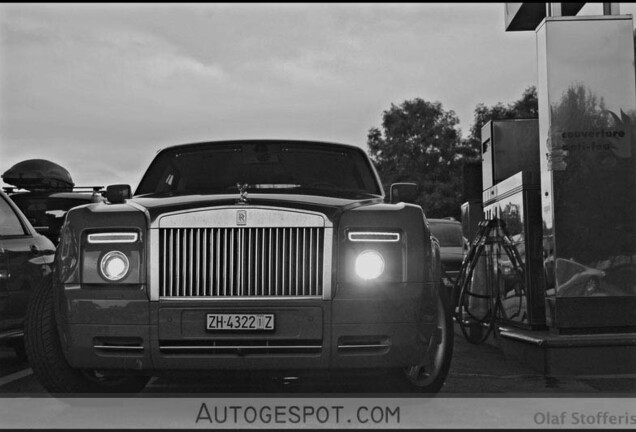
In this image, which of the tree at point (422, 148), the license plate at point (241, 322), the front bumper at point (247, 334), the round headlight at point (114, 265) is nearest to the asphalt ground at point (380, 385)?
the front bumper at point (247, 334)

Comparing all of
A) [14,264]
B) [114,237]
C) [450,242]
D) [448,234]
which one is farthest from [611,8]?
[448,234]

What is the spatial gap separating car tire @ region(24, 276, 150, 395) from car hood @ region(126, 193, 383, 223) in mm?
790

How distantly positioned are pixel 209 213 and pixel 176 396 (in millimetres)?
1470

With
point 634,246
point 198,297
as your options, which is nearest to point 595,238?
point 634,246

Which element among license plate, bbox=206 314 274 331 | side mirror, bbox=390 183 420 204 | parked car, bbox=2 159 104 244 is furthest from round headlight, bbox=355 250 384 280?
parked car, bbox=2 159 104 244

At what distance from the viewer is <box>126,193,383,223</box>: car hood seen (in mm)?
5270

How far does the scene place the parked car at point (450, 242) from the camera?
47.5 feet

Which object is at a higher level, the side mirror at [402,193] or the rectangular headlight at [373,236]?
the side mirror at [402,193]

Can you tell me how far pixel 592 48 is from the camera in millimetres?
7547

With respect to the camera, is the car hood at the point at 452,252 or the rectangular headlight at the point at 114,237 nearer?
the rectangular headlight at the point at 114,237

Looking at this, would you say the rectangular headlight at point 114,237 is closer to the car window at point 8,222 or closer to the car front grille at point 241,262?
the car front grille at point 241,262

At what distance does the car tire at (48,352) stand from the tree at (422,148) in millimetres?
66282

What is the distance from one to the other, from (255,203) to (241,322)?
2.20 feet

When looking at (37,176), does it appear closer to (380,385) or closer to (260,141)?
(260,141)
